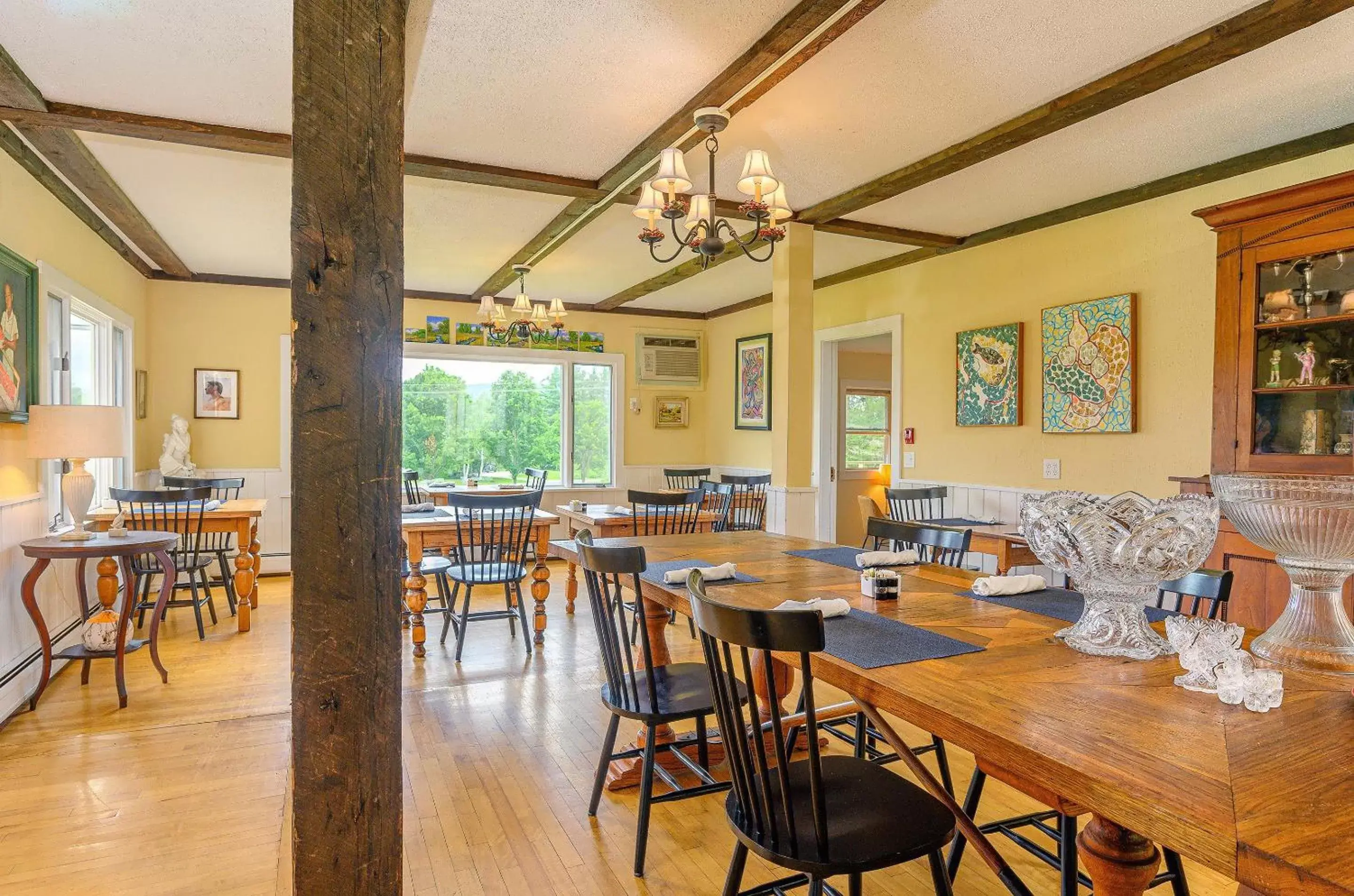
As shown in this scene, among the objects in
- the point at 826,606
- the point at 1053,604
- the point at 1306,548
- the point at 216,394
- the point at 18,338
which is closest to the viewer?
the point at 1306,548

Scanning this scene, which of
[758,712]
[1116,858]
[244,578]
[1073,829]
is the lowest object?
[244,578]

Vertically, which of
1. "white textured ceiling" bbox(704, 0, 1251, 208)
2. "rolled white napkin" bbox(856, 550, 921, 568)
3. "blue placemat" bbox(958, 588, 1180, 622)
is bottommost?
"blue placemat" bbox(958, 588, 1180, 622)

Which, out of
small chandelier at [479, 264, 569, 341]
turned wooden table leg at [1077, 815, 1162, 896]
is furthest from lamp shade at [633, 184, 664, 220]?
small chandelier at [479, 264, 569, 341]

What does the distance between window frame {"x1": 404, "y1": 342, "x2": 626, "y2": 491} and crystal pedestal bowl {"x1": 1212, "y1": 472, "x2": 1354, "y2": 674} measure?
6.47 meters

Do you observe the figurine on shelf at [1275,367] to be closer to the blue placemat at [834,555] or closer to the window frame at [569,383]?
the blue placemat at [834,555]

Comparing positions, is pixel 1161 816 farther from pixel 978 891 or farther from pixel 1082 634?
pixel 978 891

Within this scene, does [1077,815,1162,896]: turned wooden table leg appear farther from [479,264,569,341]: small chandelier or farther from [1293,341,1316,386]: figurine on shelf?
[479,264,569,341]: small chandelier

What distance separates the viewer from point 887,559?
2352 mm

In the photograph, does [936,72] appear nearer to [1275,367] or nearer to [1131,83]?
[1131,83]

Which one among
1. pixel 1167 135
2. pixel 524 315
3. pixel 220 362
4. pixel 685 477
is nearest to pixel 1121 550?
pixel 1167 135

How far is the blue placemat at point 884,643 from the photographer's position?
1.45 m

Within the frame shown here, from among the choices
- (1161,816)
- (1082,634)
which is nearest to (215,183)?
(1082,634)

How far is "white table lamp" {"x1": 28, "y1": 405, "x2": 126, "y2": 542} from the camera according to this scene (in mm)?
3283

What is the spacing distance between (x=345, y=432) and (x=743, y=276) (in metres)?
5.08
